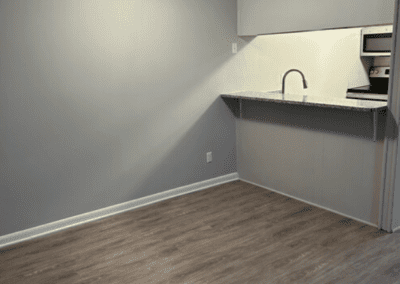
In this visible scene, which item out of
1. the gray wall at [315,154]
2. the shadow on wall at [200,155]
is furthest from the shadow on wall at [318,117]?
the shadow on wall at [200,155]

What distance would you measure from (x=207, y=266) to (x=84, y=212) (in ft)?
4.52

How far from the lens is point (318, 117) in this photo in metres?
3.38

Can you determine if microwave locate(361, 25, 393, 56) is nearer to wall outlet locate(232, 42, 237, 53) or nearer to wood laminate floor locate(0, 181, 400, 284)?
wall outlet locate(232, 42, 237, 53)

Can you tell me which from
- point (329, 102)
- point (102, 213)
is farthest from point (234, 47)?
point (102, 213)

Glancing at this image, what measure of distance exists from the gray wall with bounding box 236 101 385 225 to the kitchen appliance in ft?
4.70

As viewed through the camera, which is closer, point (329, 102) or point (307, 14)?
point (329, 102)

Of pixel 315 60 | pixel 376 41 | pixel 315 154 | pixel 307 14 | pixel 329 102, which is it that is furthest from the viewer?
pixel 315 60

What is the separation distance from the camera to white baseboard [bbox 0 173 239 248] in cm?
306

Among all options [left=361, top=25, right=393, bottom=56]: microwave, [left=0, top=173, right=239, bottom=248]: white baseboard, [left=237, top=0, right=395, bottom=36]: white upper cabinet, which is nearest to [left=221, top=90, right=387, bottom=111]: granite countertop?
[left=237, top=0, right=395, bottom=36]: white upper cabinet

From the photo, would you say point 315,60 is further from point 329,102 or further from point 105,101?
point 105,101

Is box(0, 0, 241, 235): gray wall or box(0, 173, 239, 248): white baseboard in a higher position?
box(0, 0, 241, 235): gray wall

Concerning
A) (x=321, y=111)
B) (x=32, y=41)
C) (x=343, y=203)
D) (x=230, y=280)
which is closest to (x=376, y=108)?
(x=321, y=111)

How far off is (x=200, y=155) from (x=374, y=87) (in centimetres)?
258

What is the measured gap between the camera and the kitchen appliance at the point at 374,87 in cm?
448
